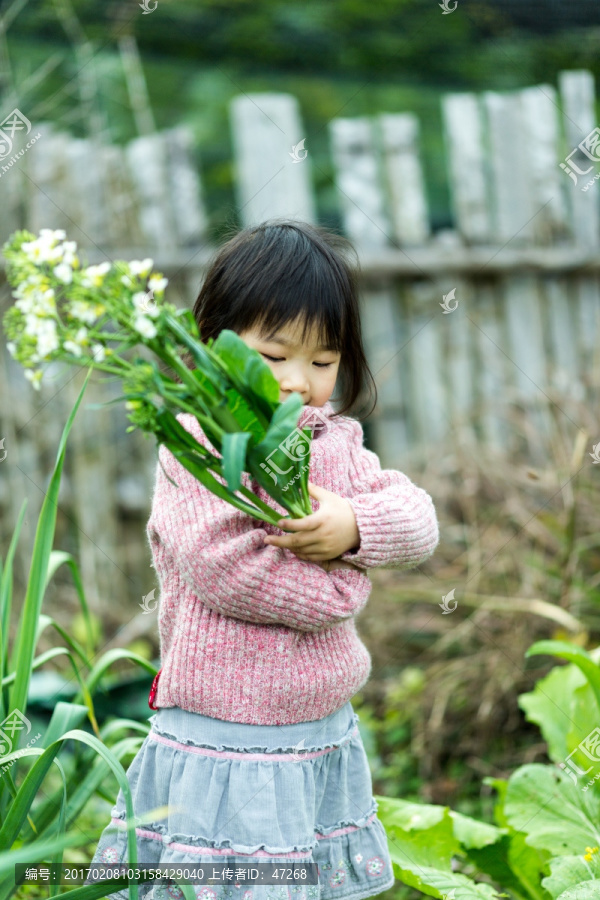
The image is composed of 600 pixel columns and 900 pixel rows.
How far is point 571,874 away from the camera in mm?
1713

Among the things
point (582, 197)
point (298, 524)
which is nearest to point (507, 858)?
point (298, 524)

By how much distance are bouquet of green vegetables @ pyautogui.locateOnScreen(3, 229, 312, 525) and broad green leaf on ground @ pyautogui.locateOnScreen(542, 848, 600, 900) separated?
99 cm

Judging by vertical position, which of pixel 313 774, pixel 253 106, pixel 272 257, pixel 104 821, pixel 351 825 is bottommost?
pixel 104 821

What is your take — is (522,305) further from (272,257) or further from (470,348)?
(272,257)

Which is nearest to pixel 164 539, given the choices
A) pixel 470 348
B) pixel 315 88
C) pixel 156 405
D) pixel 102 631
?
pixel 156 405

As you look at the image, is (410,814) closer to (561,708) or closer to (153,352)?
(561,708)

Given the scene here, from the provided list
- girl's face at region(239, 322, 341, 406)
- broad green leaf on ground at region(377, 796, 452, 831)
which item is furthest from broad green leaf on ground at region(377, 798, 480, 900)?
girl's face at region(239, 322, 341, 406)

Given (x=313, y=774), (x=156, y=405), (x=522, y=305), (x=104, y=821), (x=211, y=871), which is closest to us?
(x=156, y=405)

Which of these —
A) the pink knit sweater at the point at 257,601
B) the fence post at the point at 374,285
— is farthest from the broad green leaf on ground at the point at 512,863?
the fence post at the point at 374,285

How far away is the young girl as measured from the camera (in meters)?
1.43

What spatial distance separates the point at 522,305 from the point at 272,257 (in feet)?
7.87

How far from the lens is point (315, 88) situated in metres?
7.55

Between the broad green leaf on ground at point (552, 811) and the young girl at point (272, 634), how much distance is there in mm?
507

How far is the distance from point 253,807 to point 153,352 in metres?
0.72
